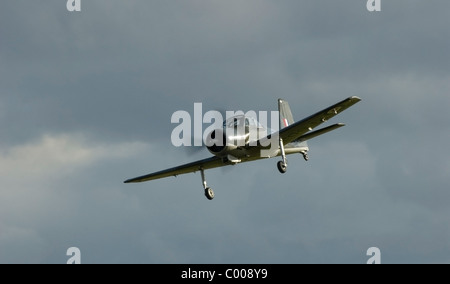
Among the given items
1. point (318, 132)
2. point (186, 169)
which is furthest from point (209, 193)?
point (318, 132)

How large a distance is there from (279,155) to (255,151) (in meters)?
2.89

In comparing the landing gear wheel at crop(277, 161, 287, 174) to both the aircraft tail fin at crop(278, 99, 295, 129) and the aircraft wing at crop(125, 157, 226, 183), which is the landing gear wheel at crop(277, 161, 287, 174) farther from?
the aircraft tail fin at crop(278, 99, 295, 129)

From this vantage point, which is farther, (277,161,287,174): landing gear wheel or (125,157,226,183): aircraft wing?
(125,157,226,183): aircraft wing

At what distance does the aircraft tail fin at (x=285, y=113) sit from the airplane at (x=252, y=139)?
219cm

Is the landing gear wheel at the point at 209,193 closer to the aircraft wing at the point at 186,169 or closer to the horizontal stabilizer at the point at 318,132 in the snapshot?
the aircraft wing at the point at 186,169

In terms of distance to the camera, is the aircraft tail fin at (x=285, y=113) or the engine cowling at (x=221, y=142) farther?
the aircraft tail fin at (x=285, y=113)

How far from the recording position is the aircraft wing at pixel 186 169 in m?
55.0

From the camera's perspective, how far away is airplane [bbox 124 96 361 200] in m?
49.6

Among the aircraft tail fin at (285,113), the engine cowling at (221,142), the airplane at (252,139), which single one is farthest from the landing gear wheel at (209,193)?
the aircraft tail fin at (285,113)

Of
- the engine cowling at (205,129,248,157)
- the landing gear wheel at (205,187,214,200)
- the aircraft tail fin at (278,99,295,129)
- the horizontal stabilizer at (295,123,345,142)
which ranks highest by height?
the aircraft tail fin at (278,99,295,129)

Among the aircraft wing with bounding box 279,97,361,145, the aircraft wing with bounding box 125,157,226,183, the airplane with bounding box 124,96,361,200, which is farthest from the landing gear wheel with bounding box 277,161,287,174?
the aircraft wing with bounding box 125,157,226,183
